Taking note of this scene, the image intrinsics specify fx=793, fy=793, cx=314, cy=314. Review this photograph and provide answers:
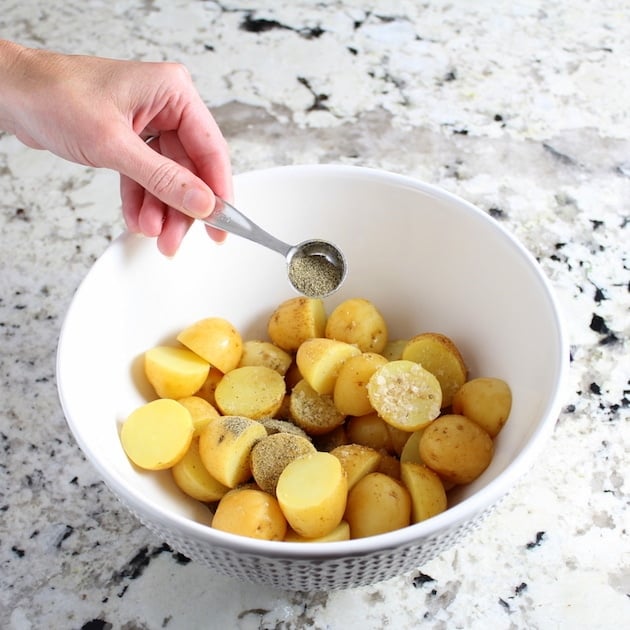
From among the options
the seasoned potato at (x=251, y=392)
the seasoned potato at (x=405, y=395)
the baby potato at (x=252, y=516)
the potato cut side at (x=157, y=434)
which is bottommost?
the seasoned potato at (x=251, y=392)

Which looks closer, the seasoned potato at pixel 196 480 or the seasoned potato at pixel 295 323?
the seasoned potato at pixel 196 480

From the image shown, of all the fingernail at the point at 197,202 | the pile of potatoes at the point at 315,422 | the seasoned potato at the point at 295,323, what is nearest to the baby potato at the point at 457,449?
the pile of potatoes at the point at 315,422

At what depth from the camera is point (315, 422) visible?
0.95 m

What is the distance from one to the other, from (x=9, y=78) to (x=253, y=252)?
366 mm

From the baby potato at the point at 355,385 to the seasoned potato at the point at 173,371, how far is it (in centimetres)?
17

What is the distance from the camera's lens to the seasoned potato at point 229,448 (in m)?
0.85

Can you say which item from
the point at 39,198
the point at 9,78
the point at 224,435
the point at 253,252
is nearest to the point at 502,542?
the point at 224,435

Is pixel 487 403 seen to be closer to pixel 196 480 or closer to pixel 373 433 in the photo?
pixel 373 433

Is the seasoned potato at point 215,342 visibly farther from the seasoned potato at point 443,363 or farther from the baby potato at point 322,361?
the seasoned potato at point 443,363

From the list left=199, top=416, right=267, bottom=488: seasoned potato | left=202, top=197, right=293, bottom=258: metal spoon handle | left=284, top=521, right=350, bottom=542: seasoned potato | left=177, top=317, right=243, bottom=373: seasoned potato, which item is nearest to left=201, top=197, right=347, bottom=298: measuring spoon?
left=202, top=197, right=293, bottom=258: metal spoon handle

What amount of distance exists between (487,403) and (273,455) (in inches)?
9.7

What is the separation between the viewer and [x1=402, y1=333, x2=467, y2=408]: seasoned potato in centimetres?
97

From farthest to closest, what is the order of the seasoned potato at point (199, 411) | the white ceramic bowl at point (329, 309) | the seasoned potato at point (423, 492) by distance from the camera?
the seasoned potato at point (199, 411) → the seasoned potato at point (423, 492) → the white ceramic bowl at point (329, 309)

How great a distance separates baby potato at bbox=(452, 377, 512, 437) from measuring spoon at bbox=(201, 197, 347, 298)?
0.22 metres
